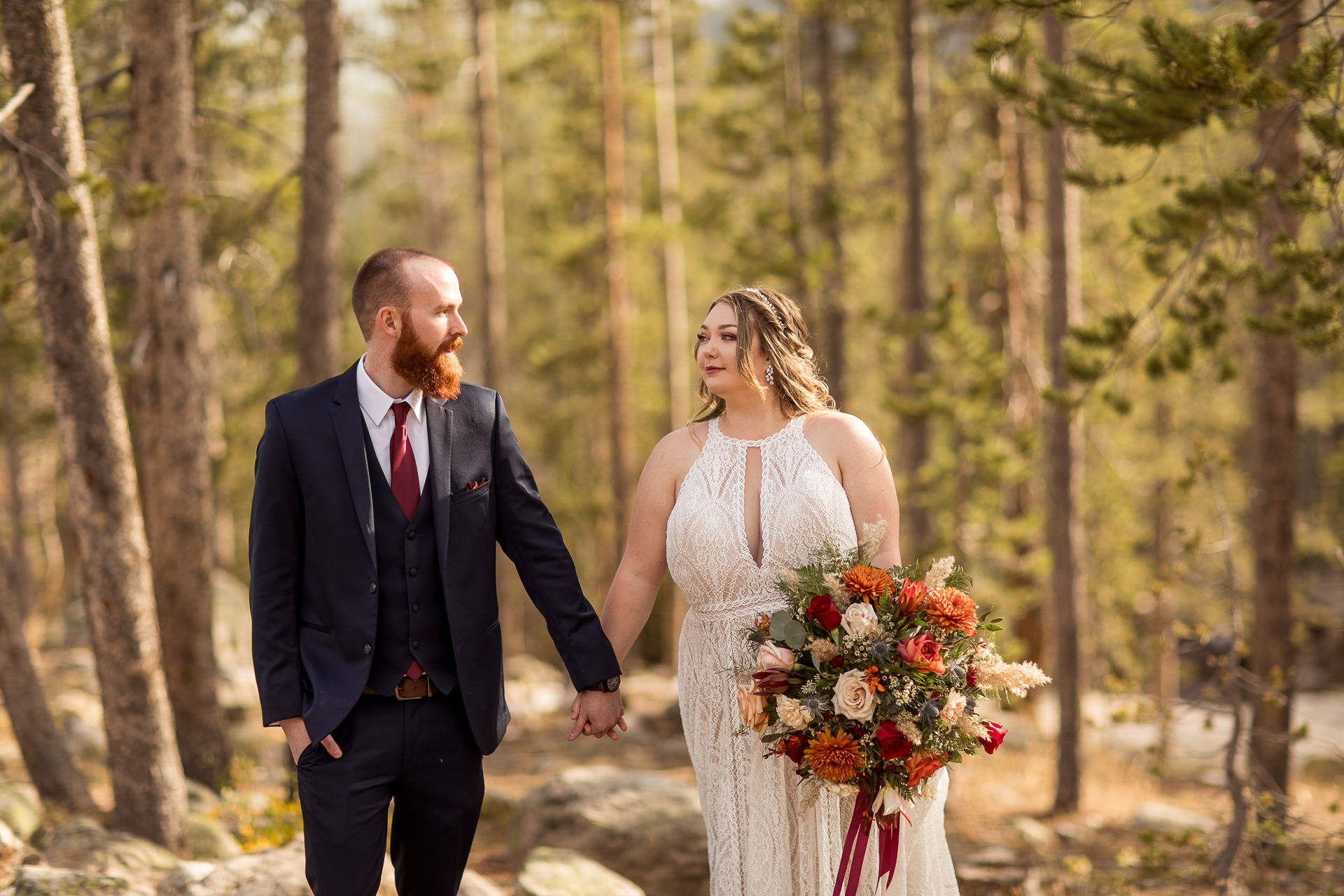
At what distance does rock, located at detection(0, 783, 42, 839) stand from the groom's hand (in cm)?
368

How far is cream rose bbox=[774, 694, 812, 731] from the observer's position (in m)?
2.99

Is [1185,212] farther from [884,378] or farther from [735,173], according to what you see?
[884,378]

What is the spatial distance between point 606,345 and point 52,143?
13613mm

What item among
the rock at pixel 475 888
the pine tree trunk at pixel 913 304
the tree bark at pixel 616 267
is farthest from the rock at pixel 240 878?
the tree bark at pixel 616 267

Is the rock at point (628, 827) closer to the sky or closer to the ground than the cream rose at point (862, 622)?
closer to the ground

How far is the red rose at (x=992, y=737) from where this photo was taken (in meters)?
3.05

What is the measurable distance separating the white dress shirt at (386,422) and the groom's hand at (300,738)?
0.74 meters

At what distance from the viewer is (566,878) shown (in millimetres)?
5051

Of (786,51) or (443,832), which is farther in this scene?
(786,51)

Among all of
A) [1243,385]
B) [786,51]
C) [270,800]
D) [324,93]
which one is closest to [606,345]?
[786,51]

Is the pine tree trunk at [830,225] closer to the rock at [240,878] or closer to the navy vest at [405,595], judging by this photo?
the rock at [240,878]

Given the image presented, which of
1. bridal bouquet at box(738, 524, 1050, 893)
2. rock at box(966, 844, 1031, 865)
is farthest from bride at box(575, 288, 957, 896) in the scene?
rock at box(966, 844, 1031, 865)

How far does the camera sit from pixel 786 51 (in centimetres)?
1728

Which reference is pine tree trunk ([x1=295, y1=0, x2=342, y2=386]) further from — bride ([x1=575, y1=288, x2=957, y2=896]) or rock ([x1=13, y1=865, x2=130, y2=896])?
bride ([x1=575, y1=288, x2=957, y2=896])
